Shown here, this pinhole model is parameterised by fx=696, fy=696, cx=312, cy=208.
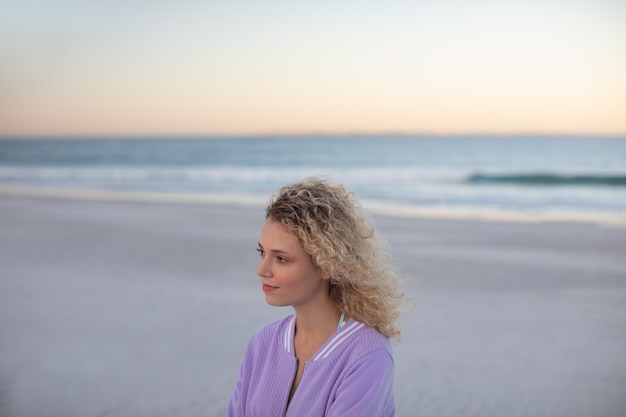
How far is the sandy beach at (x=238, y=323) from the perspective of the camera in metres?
4.36

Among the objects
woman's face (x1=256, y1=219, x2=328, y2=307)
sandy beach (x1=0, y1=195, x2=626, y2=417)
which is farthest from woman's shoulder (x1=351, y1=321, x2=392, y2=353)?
sandy beach (x1=0, y1=195, x2=626, y2=417)

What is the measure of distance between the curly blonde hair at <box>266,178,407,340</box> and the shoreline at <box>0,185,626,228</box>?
331 inches

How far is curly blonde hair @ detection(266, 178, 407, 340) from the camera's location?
1.94 meters

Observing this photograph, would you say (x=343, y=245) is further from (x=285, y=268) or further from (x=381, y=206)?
(x=381, y=206)

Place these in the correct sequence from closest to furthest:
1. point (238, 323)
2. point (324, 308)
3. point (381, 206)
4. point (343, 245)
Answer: point (343, 245)
point (324, 308)
point (238, 323)
point (381, 206)

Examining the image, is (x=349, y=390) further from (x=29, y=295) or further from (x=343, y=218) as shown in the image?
(x=29, y=295)

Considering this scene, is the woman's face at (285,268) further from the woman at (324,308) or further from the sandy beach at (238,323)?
the sandy beach at (238,323)

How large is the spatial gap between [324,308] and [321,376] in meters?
0.20

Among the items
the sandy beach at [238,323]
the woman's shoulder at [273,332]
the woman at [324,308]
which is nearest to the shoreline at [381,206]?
the sandy beach at [238,323]

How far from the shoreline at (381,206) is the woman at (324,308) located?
839 centimetres

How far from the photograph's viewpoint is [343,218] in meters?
2.01

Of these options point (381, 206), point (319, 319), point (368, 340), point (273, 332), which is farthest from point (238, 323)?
point (381, 206)

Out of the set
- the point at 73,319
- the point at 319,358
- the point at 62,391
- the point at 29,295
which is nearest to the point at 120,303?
the point at 73,319

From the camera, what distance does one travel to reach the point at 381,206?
15.8 metres
